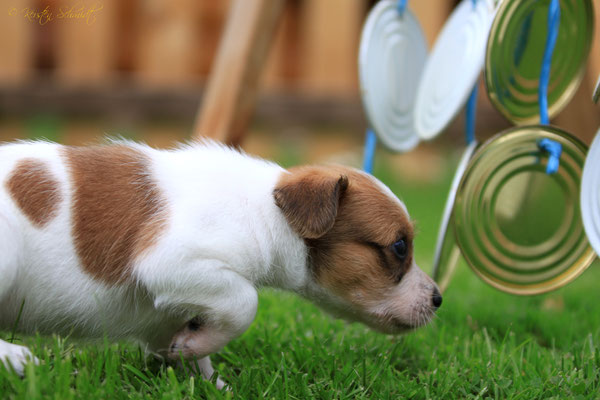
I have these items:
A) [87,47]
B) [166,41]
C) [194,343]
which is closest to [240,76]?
[194,343]

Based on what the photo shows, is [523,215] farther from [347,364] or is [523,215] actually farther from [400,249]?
[347,364]

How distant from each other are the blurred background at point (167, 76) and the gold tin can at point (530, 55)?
14.2 feet

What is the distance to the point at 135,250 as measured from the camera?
217 cm

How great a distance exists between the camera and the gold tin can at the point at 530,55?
287 centimetres

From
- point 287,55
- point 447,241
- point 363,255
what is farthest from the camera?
point 287,55

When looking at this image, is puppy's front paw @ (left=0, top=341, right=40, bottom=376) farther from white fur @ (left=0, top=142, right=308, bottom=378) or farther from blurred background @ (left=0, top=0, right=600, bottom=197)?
blurred background @ (left=0, top=0, right=600, bottom=197)

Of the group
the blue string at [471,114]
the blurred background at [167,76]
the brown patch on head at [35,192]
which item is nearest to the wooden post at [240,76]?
the blue string at [471,114]

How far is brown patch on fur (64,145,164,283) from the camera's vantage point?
7.13 ft

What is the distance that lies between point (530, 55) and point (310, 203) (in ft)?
4.82

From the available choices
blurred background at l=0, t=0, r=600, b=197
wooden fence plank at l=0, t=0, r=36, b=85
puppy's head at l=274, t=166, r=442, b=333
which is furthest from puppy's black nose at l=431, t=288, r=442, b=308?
wooden fence plank at l=0, t=0, r=36, b=85

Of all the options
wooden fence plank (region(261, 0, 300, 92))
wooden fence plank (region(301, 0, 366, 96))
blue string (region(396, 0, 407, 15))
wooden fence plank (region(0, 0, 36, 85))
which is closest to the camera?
blue string (region(396, 0, 407, 15))

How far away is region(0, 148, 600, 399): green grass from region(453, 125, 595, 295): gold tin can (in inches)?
11.5

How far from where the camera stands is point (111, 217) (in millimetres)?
2205

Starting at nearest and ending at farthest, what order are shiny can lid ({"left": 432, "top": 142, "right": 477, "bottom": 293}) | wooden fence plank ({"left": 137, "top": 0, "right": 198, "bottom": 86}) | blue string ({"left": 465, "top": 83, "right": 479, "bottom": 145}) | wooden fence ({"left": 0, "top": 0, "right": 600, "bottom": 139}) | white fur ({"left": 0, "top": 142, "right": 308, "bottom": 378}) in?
white fur ({"left": 0, "top": 142, "right": 308, "bottom": 378}), shiny can lid ({"left": 432, "top": 142, "right": 477, "bottom": 293}), blue string ({"left": 465, "top": 83, "right": 479, "bottom": 145}), wooden fence ({"left": 0, "top": 0, "right": 600, "bottom": 139}), wooden fence plank ({"left": 137, "top": 0, "right": 198, "bottom": 86})
